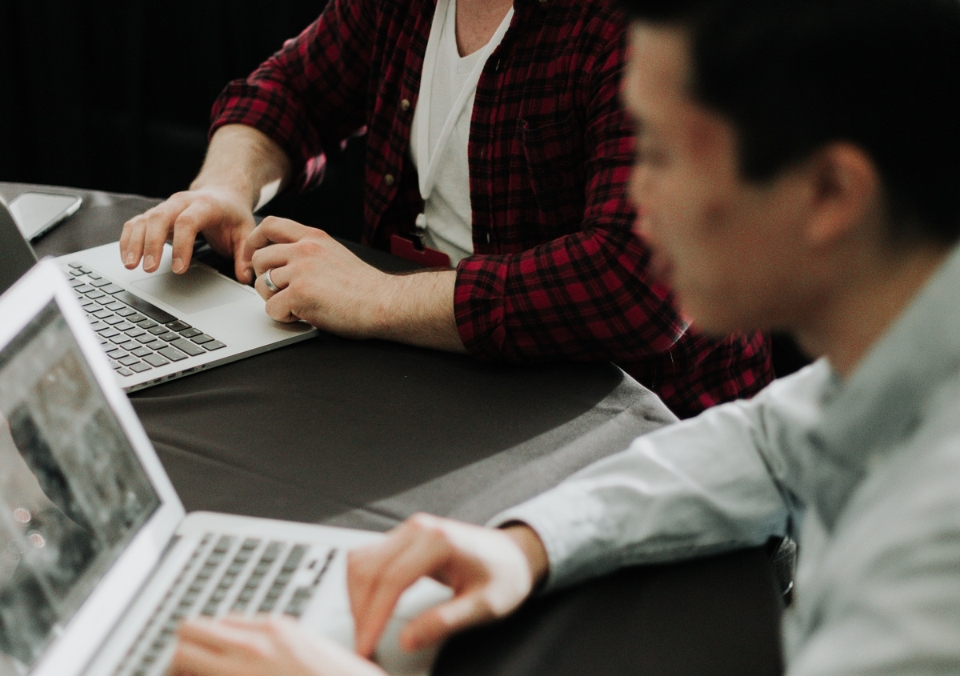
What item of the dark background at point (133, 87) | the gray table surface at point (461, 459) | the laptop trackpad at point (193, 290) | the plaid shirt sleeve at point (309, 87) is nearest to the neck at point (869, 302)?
the gray table surface at point (461, 459)

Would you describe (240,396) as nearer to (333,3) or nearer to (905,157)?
(905,157)

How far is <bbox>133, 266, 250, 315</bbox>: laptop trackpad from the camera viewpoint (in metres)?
1.06

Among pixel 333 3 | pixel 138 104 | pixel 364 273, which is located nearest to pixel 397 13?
pixel 333 3

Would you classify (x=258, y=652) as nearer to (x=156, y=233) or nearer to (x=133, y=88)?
(x=156, y=233)

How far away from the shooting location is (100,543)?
2.02 feet

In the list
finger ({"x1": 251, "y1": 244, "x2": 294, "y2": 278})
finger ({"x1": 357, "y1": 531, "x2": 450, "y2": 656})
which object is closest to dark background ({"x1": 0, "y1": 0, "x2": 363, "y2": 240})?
finger ({"x1": 251, "y1": 244, "x2": 294, "y2": 278})

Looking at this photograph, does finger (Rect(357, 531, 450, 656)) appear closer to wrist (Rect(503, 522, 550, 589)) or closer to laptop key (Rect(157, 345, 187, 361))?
wrist (Rect(503, 522, 550, 589))

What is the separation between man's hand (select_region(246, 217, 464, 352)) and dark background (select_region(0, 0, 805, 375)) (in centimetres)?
139

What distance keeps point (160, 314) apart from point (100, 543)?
1.50ft

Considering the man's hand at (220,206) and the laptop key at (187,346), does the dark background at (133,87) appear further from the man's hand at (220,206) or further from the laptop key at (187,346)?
the laptop key at (187,346)

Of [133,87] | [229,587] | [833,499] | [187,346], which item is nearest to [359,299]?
[187,346]

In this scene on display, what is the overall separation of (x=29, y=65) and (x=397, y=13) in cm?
183

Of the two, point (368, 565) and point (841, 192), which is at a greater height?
point (841, 192)

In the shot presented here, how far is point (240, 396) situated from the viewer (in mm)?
890
